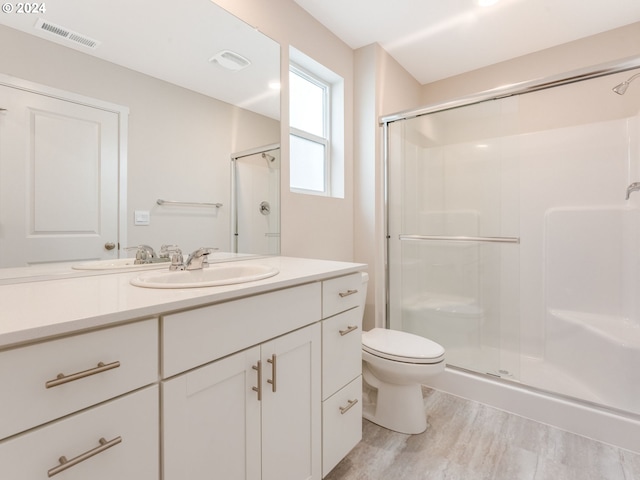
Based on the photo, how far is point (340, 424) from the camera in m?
1.29

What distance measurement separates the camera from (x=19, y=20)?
966 millimetres

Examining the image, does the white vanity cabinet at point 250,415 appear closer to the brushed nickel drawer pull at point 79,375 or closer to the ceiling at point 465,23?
the brushed nickel drawer pull at point 79,375

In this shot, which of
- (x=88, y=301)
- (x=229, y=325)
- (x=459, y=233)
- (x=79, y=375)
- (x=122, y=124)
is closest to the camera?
(x=79, y=375)

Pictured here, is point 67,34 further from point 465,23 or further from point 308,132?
point 465,23

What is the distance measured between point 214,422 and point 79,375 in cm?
38

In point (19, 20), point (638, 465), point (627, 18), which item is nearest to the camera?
point (19, 20)

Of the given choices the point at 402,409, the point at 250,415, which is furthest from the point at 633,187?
the point at 250,415

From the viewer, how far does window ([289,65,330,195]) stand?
204 cm

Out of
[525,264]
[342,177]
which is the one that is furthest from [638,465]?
[342,177]

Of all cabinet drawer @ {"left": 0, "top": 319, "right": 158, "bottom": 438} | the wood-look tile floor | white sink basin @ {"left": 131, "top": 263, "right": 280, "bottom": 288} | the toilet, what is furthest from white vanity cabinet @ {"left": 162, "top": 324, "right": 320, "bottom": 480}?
the toilet

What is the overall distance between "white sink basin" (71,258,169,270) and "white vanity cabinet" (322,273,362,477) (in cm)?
71

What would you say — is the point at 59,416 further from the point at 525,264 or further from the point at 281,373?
the point at 525,264

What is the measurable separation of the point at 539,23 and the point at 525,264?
5.21 ft

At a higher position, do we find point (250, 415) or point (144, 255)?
point (144, 255)
